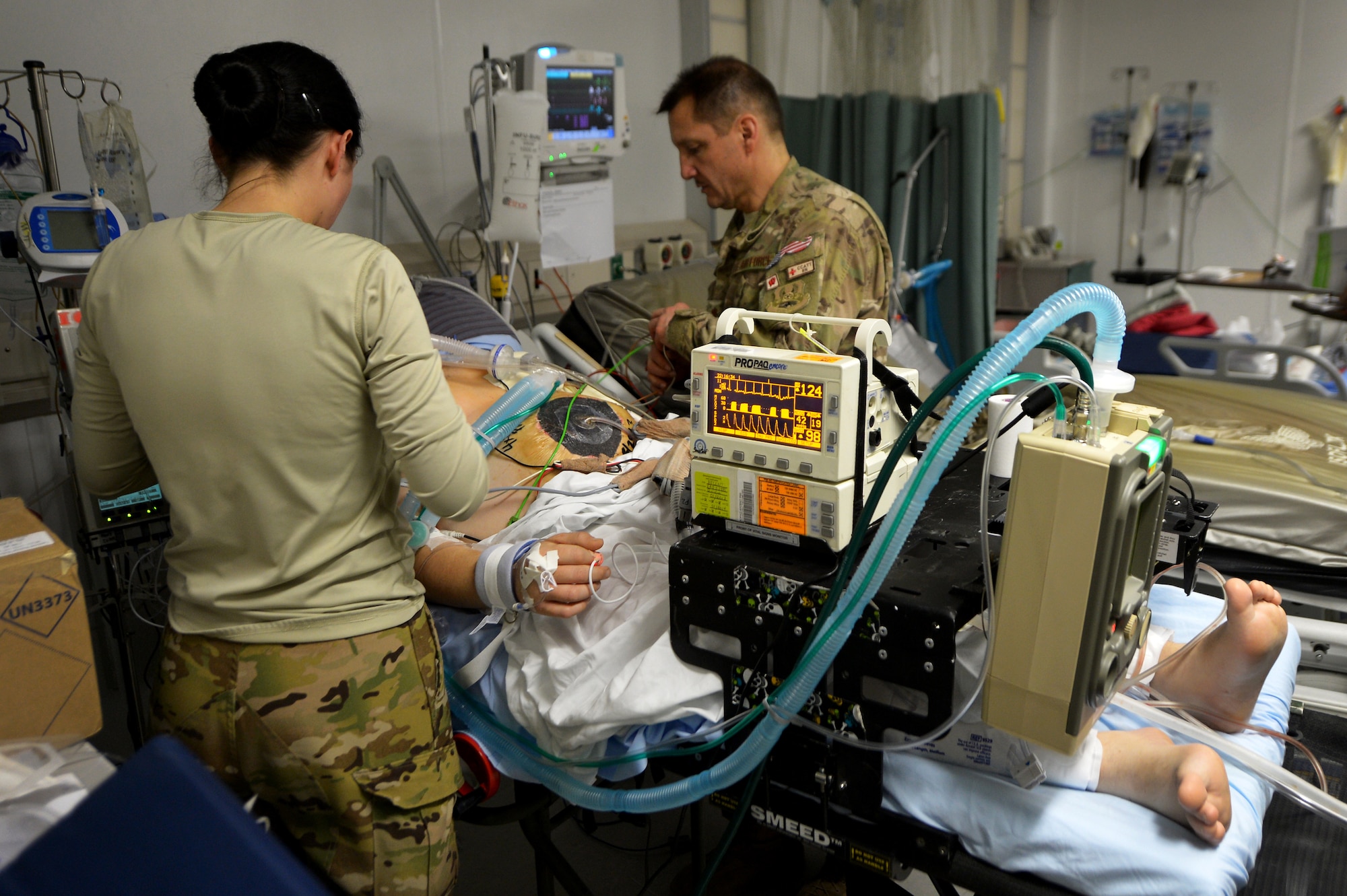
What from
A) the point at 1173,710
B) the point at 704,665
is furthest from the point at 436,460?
the point at 1173,710

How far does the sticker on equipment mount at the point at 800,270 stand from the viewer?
2.16 metres

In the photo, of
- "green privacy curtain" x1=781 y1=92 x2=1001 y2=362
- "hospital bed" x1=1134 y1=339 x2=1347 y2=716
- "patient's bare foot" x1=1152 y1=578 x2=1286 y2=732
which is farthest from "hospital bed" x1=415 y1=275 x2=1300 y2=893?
"green privacy curtain" x1=781 y1=92 x2=1001 y2=362

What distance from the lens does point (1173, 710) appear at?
1.35 m

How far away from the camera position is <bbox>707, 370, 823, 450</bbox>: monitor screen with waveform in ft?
3.76

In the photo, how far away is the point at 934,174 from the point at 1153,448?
11.0 feet

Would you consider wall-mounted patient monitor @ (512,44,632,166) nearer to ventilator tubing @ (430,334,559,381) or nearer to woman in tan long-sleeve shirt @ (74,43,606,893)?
ventilator tubing @ (430,334,559,381)

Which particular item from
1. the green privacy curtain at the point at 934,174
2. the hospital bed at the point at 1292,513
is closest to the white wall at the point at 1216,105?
the green privacy curtain at the point at 934,174

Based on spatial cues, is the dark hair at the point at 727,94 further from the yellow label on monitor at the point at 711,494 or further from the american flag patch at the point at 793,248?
the yellow label on monitor at the point at 711,494

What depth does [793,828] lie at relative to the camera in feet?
4.08

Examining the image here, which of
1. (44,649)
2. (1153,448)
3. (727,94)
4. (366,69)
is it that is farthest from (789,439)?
(366,69)

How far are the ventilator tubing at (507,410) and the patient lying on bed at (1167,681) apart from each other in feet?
0.88

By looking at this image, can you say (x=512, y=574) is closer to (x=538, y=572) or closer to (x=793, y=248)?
(x=538, y=572)

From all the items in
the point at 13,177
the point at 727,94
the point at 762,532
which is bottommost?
the point at 762,532

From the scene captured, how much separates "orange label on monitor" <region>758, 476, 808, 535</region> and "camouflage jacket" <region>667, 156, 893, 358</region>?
2.76ft
